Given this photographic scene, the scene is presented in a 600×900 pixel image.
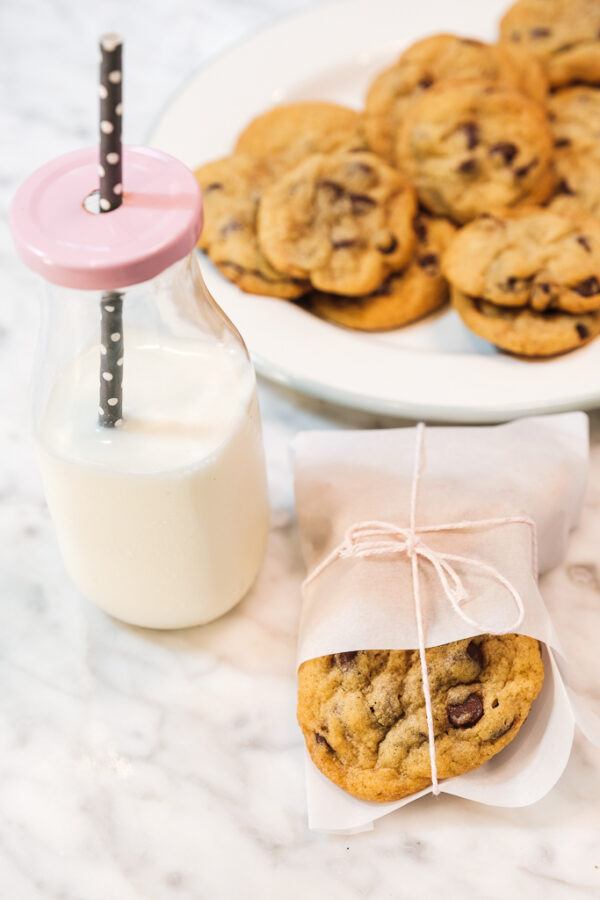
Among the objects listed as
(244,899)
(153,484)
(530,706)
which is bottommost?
(244,899)

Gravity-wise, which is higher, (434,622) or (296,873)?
(434,622)

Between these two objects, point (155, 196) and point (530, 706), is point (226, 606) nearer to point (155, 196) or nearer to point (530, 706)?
point (530, 706)

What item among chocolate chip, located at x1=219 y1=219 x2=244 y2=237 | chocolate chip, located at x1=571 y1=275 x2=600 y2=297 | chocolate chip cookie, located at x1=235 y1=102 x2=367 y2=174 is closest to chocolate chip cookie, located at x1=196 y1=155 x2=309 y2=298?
chocolate chip, located at x1=219 y1=219 x2=244 y2=237

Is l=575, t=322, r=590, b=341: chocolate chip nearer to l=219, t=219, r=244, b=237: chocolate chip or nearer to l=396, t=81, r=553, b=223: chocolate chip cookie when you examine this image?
l=396, t=81, r=553, b=223: chocolate chip cookie

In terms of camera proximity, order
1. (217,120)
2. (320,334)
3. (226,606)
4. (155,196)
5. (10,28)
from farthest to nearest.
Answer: (10,28) < (217,120) < (320,334) < (226,606) < (155,196)

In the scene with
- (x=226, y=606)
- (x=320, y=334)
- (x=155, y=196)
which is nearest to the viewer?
(x=155, y=196)

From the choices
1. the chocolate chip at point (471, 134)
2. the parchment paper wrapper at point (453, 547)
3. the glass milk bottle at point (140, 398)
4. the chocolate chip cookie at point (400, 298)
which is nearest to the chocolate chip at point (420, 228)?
the chocolate chip cookie at point (400, 298)

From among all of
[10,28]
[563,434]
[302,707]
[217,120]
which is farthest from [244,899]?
[10,28]
